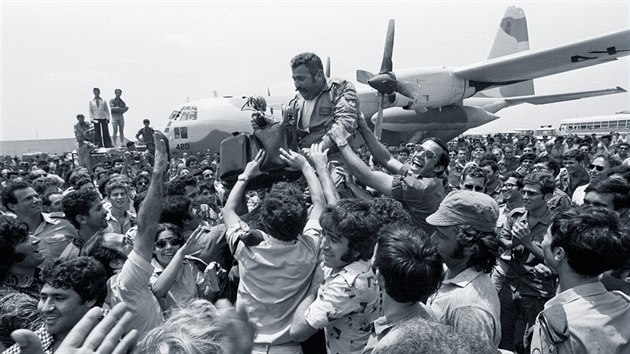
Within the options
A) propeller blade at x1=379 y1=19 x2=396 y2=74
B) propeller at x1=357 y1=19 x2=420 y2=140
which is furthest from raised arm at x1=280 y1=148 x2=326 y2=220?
propeller blade at x1=379 y1=19 x2=396 y2=74

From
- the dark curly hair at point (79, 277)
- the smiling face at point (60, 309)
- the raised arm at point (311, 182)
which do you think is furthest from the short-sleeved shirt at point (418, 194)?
the smiling face at point (60, 309)

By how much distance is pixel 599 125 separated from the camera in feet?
153

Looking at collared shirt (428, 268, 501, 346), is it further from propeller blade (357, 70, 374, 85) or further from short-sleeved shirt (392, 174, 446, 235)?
propeller blade (357, 70, 374, 85)

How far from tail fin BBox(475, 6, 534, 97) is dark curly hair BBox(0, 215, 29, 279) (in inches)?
1150

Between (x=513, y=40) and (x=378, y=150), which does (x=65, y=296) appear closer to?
(x=378, y=150)

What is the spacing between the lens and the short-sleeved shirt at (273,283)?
2.59 meters

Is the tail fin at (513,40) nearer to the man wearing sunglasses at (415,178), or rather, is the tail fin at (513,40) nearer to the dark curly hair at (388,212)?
the man wearing sunglasses at (415,178)

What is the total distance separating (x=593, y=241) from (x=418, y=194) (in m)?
1.43

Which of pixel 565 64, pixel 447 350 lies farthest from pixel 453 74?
pixel 447 350

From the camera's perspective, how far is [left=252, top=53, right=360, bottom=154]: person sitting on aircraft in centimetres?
381

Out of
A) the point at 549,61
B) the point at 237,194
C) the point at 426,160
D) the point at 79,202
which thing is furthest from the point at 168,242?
the point at 549,61

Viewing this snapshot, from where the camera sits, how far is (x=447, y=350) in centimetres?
106

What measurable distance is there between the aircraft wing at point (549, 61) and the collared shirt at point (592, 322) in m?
16.0

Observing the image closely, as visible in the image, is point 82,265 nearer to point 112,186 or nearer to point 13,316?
point 13,316
